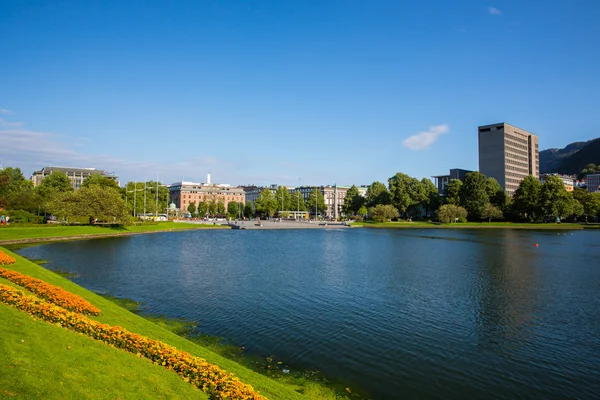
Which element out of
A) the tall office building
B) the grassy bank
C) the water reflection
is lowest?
the water reflection

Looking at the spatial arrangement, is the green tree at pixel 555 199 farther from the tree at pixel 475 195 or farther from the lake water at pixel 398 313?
the lake water at pixel 398 313

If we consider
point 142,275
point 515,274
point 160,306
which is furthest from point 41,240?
point 515,274

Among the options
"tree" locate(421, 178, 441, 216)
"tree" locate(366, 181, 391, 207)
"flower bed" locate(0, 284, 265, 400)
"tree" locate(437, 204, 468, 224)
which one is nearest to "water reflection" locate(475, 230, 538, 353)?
"flower bed" locate(0, 284, 265, 400)

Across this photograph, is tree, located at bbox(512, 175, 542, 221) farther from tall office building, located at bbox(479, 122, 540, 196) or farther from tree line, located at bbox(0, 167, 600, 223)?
tall office building, located at bbox(479, 122, 540, 196)

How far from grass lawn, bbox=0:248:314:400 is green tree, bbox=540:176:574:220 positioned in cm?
14190

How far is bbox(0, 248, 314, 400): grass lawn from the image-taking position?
25.7 feet

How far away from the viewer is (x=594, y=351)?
60.5 feet

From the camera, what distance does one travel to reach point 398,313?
24484mm

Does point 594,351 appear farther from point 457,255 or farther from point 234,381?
point 457,255

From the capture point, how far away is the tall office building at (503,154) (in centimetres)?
17550

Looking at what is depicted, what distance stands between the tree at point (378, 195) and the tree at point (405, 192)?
400 centimetres

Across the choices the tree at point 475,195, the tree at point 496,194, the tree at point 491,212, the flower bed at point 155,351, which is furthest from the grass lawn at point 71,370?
the tree at point 496,194

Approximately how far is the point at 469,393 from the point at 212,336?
1198cm

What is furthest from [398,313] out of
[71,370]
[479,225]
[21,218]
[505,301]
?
[479,225]
